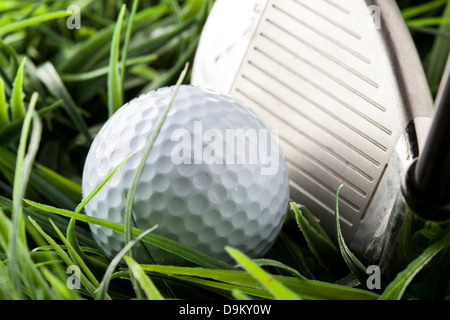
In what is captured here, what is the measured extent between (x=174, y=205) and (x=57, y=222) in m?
0.35

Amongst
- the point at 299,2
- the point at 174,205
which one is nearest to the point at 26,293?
the point at 174,205

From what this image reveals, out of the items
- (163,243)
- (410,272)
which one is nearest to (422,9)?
(410,272)

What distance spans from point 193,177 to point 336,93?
470 millimetres

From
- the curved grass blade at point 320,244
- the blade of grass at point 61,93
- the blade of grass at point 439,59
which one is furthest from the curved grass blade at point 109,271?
the blade of grass at point 439,59

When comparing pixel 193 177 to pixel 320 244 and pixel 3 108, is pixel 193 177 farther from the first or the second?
pixel 3 108

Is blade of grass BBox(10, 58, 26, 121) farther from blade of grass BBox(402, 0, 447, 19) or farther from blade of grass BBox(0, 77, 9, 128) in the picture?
blade of grass BBox(402, 0, 447, 19)

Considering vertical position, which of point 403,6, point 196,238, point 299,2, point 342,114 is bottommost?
point 196,238

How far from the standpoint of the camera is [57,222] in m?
1.22

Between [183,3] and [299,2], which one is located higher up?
[183,3]

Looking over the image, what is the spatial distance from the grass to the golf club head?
11 cm

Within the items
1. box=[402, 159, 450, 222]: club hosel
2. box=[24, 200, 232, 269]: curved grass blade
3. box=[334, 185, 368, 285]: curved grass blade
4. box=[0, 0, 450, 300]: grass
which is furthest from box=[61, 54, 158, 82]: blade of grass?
box=[402, 159, 450, 222]: club hosel

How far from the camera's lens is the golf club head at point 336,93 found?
3.79ft

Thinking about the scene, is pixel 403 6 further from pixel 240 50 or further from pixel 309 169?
pixel 309 169

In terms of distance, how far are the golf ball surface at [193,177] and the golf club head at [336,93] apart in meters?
0.17
